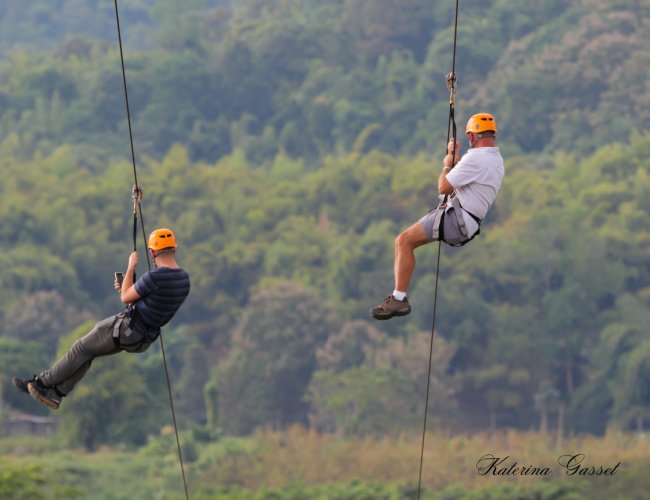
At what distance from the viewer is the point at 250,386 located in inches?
3068

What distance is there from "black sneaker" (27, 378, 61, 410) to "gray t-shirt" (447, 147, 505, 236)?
381cm

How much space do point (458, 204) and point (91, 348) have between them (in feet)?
10.9

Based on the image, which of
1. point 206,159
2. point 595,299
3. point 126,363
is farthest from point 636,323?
point 206,159

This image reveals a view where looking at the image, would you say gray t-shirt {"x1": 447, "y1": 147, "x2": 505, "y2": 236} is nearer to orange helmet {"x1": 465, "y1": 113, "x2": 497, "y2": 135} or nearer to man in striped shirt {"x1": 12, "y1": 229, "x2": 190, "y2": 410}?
orange helmet {"x1": 465, "y1": 113, "x2": 497, "y2": 135}

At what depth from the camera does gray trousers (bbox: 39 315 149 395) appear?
1683 centimetres

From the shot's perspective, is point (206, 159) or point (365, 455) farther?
point (206, 159)

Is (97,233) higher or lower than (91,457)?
higher

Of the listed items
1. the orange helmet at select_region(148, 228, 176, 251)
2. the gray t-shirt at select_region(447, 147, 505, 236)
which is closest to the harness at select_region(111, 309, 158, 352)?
the orange helmet at select_region(148, 228, 176, 251)

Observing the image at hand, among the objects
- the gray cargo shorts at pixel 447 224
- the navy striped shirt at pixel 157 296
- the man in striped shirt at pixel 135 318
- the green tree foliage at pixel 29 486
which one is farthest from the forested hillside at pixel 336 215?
the gray cargo shorts at pixel 447 224

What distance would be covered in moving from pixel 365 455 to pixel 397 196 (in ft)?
77.8

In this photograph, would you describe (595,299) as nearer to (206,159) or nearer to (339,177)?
(339,177)

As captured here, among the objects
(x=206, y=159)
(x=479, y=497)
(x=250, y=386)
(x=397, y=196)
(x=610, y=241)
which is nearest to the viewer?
(x=479, y=497)

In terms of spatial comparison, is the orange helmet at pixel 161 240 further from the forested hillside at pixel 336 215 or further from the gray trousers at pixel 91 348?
the forested hillside at pixel 336 215

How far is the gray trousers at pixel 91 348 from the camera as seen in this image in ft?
55.2
